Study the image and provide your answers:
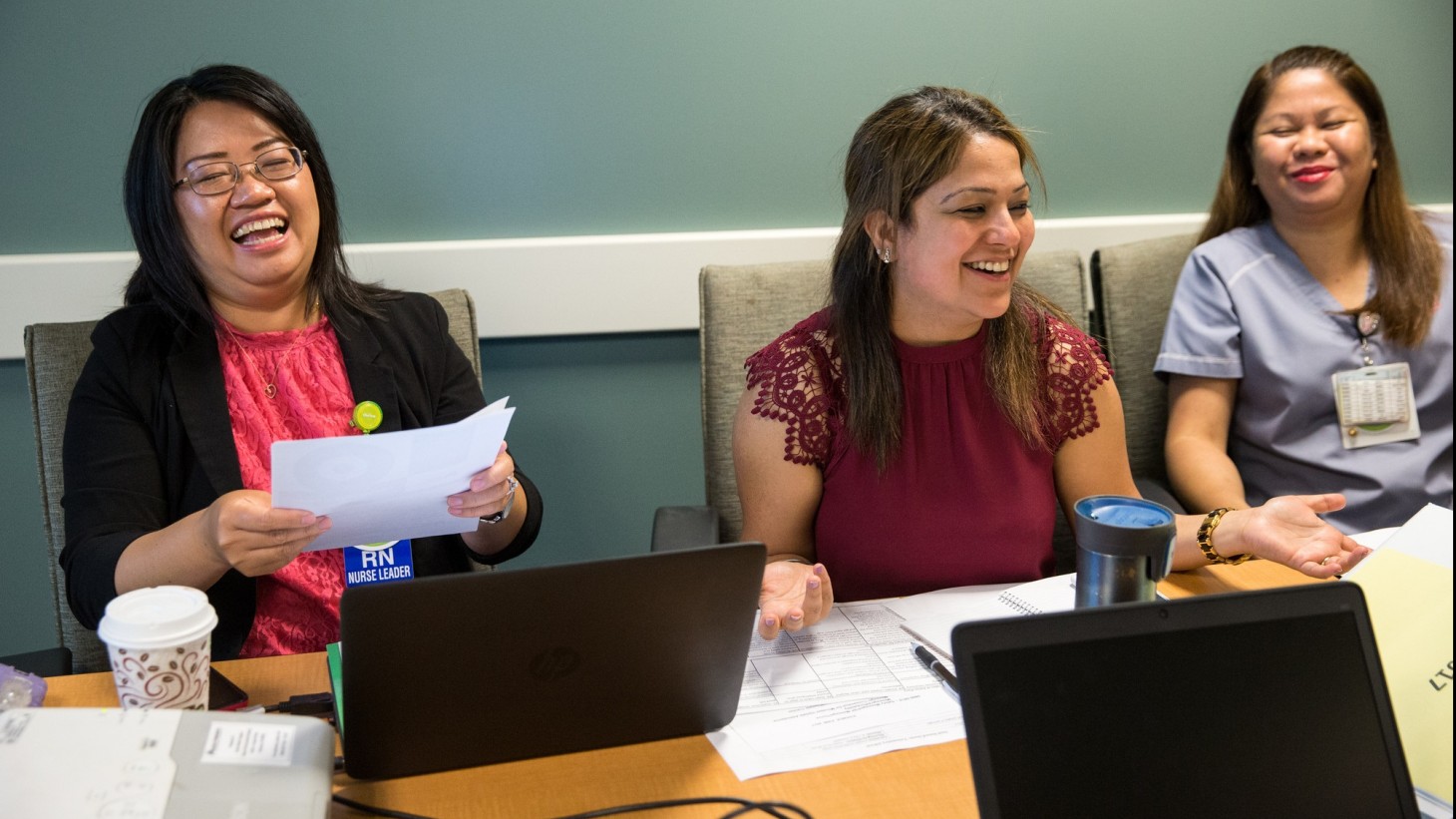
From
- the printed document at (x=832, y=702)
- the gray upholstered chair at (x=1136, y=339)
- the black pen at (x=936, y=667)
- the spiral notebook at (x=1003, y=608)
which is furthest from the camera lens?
the gray upholstered chair at (x=1136, y=339)

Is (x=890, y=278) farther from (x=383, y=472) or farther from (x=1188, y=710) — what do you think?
(x=1188, y=710)

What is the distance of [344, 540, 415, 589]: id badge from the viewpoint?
1646mm

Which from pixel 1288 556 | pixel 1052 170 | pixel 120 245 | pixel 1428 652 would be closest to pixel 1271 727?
pixel 1428 652

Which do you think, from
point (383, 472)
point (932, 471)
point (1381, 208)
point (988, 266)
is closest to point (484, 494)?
point (383, 472)

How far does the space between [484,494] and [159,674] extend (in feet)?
1.43

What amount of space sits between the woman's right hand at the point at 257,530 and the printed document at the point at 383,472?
24 millimetres

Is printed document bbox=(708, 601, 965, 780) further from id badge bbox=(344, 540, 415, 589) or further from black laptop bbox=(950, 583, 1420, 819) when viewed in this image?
id badge bbox=(344, 540, 415, 589)

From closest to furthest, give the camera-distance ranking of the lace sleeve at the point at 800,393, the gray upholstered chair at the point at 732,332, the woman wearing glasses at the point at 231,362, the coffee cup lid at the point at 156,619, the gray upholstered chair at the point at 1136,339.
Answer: the coffee cup lid at the point at 156,619 < the woman wearing glasses at the point at 231,362 < the lace sleeve at the point at 800,393 < the gray upholstered chair at the point at 732,332 < the gray upholstered chair at the point at 1136,339

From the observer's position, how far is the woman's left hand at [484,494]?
4.45 feet

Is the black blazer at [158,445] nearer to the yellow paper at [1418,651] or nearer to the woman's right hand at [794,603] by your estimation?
the woman's right hand at [794,603]

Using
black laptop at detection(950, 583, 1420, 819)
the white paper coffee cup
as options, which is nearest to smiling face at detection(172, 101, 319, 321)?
the white paper coffee cup

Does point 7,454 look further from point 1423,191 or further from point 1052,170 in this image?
point 1423,191

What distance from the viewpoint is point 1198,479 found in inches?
83.1

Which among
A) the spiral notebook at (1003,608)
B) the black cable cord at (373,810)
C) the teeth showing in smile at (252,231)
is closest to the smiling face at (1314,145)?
the spiral notebook at (1003,608)
